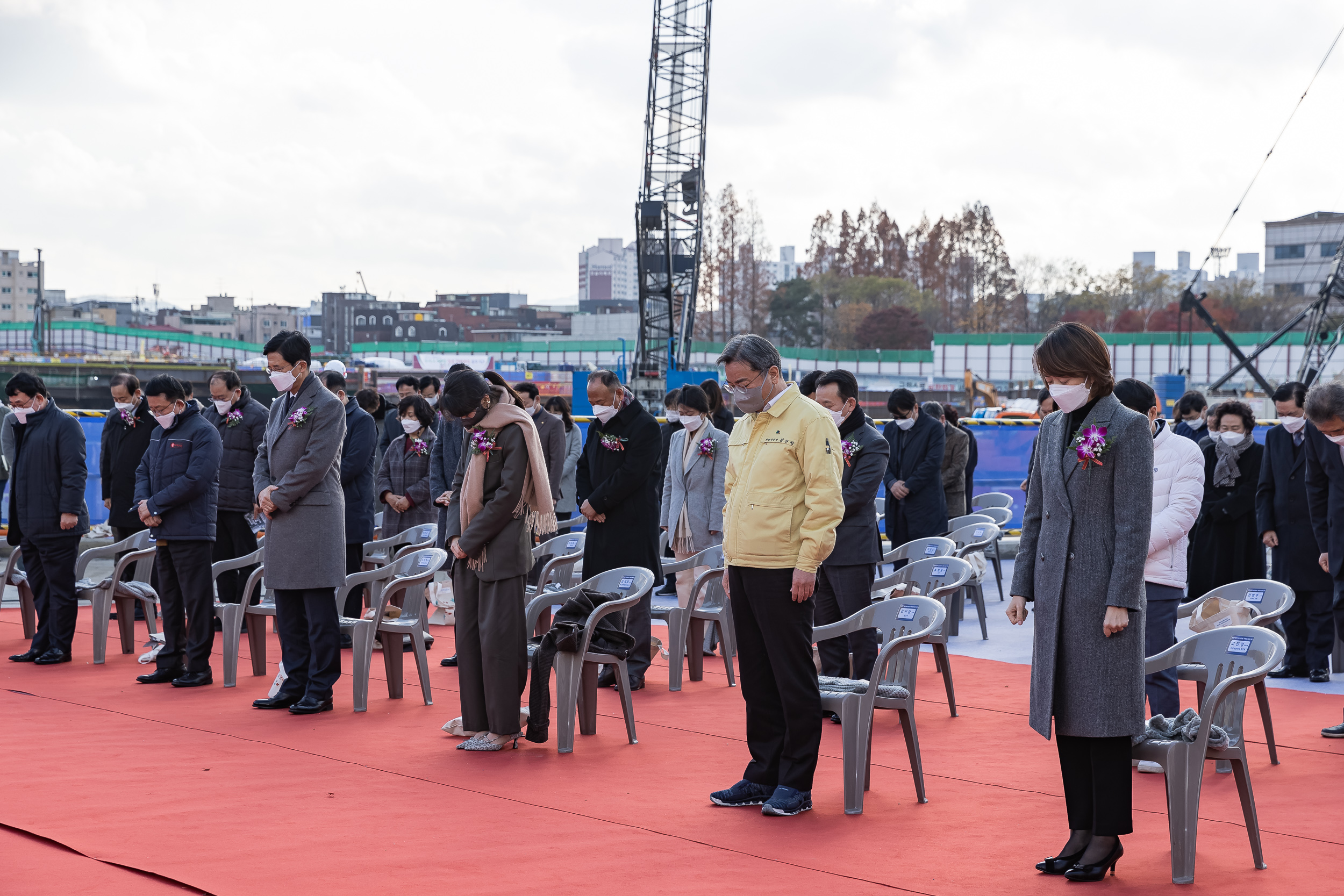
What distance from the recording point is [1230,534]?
8.12 metres

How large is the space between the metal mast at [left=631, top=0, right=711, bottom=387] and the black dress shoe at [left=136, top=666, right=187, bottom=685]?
118 feet

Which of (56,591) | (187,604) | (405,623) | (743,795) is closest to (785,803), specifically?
(743,795)

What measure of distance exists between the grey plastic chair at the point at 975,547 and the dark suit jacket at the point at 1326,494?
87.2 inches

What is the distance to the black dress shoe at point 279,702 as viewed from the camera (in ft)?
21.0

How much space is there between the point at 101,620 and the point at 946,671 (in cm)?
530

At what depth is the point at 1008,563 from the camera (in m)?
13.0

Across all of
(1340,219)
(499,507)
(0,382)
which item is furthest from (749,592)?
(1340,219)

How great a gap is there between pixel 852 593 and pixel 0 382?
83.4 ft

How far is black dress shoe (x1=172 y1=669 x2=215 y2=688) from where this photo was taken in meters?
6.98

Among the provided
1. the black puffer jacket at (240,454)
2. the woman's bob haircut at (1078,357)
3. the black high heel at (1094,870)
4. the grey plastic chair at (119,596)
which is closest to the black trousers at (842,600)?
the black high heel at (1094,870)

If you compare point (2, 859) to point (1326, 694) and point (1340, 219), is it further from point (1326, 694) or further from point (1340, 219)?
point (1340, 219)

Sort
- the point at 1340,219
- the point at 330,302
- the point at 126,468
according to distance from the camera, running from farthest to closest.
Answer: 1. the point at 330,302
2. the point at 1340,219
3. the point at 126,468

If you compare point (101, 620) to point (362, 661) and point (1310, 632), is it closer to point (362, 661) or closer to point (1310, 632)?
point (362, 661)

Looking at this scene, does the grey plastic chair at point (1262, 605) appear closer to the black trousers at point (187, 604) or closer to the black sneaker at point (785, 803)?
the black sneaker at point (785, 803)
